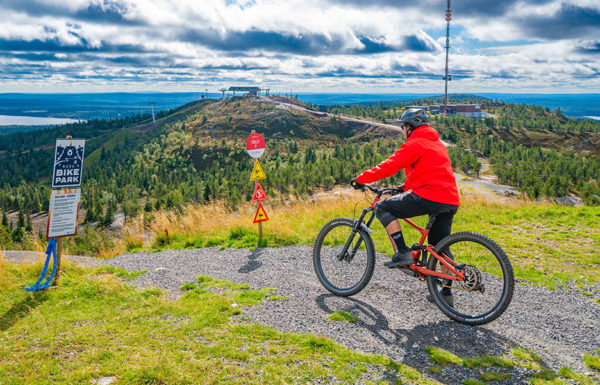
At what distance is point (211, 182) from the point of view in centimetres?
A: 12662

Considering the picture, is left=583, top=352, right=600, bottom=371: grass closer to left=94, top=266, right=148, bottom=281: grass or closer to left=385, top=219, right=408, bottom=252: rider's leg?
left=385, top=219, right=408, bottom=252: rider's leg

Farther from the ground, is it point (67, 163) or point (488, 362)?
point (67, 163)

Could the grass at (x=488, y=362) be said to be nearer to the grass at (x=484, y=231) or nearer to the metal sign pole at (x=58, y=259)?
the grass at (x=484, y=231)

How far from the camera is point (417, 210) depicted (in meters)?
6.01

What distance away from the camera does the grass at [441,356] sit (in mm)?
4832

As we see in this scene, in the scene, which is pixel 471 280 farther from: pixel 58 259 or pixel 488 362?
pixel 58 259

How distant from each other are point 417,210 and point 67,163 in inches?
261

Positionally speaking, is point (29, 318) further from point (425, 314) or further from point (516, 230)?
point (516, 230)

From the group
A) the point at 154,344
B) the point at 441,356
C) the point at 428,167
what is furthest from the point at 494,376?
the point at 154,344

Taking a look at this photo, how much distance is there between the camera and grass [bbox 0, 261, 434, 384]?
4.49 metres

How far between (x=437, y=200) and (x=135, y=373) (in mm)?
4588

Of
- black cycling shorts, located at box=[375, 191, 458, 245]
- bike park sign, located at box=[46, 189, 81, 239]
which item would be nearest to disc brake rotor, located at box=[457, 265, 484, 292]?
black cycling shorts, located at box=[375, 191, 458, 245]

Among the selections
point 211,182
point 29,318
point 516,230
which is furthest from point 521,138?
point 29,318

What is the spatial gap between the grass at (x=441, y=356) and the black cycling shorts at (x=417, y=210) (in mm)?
1769
